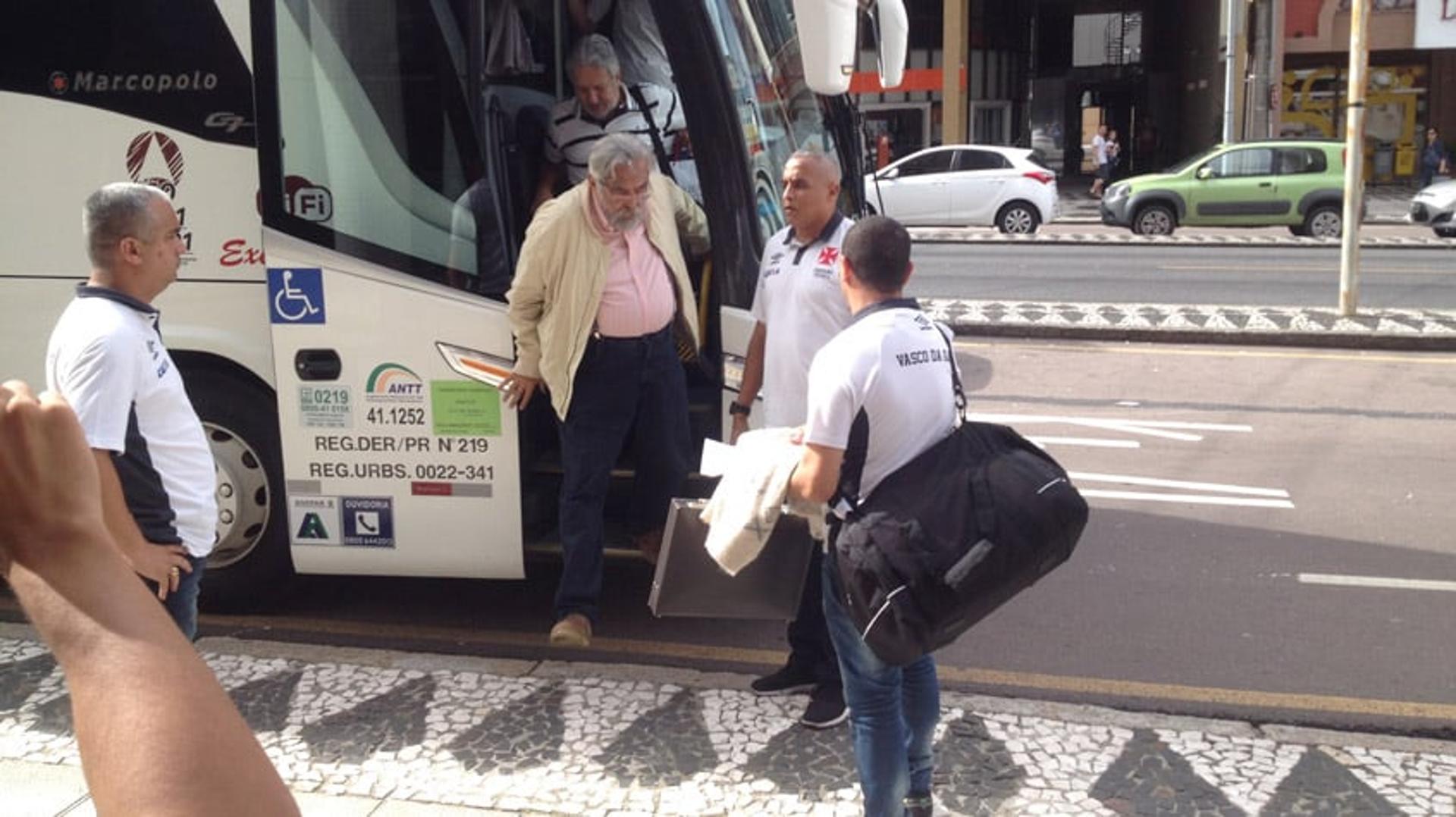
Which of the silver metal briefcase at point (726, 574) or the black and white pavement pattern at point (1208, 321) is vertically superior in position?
the silver metal briefcase at point (726, 574)

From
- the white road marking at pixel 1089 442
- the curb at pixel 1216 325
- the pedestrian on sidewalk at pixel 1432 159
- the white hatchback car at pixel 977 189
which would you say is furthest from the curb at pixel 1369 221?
the white road marking at pixel 1089 442

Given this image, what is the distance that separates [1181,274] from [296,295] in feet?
50.1

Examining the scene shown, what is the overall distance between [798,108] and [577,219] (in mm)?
1434

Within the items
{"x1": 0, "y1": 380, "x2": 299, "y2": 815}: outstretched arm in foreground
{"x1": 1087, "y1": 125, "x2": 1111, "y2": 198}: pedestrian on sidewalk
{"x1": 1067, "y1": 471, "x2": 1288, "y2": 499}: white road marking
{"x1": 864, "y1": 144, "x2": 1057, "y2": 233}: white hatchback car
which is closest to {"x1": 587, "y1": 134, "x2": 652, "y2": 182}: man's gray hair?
{"x1": 0, "y1": 380, "x2": 299, "y2": 815}: outstretched arm in foreground

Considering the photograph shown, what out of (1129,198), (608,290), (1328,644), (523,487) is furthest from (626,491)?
(1129,198)

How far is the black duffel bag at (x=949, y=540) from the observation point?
310 centimetres

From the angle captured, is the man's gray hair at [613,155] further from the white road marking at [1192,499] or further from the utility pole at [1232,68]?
the utility pole at [1232,68]

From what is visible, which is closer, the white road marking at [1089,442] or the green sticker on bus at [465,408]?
the green sticker on bus at [465,408]

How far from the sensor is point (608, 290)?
482 centimetres

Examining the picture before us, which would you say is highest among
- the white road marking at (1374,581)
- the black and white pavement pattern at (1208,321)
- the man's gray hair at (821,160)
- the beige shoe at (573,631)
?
the man's gray hair at (821,160)

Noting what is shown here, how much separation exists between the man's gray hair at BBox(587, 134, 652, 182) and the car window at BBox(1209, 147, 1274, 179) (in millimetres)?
20691

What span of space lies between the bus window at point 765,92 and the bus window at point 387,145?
37.9 inches

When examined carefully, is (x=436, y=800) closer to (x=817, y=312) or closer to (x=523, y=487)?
(x=523, y=487)

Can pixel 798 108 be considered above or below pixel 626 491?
above
